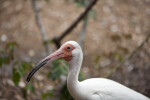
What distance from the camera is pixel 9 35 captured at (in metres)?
5.91

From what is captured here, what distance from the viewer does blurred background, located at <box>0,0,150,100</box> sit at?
467 cm

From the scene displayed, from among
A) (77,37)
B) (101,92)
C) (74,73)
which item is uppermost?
(77,37)

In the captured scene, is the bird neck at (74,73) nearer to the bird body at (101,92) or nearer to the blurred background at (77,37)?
the bird body at (101,92)

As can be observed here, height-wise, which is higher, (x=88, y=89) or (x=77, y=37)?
(x=77, y=37)

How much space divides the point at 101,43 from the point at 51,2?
1777 millimetres

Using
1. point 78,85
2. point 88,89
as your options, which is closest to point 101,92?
point 88,89

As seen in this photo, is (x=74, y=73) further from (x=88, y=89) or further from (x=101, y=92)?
(x=101, y=92)

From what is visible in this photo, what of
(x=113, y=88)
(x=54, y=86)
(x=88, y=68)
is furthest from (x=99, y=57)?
(x=113, y=88)

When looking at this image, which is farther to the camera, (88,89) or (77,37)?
(77,37)

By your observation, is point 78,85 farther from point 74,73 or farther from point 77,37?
point 77,37

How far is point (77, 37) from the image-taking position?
6.06m

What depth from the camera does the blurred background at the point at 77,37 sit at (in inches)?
184

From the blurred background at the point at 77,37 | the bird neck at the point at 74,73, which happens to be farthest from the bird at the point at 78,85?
the blurred background at the point at 77,37

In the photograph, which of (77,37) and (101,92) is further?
(77,37)
